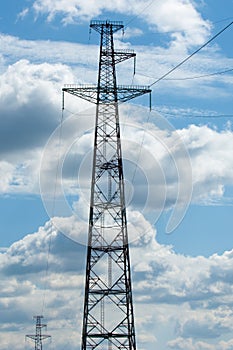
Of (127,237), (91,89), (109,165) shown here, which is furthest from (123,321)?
(91,89)

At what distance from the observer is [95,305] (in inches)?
3103

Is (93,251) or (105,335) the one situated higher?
(93,251)

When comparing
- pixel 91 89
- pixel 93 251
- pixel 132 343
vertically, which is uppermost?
pixel 91 89

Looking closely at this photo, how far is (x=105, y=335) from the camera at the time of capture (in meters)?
80.0

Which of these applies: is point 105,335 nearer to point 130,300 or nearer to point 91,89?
point 130,300

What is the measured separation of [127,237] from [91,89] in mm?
13531

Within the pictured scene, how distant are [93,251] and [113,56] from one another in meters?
17.9

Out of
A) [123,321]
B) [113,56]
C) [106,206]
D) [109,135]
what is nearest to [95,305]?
[123,321]

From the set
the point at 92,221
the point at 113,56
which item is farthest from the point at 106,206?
the point at 113,56

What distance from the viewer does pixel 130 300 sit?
79.1m

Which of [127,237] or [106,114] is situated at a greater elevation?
[106,114]

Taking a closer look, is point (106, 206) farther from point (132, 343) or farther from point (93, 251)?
point (132, 343)

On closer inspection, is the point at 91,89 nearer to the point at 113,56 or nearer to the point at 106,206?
the point at 113,56

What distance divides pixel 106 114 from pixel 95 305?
54.7 feet
